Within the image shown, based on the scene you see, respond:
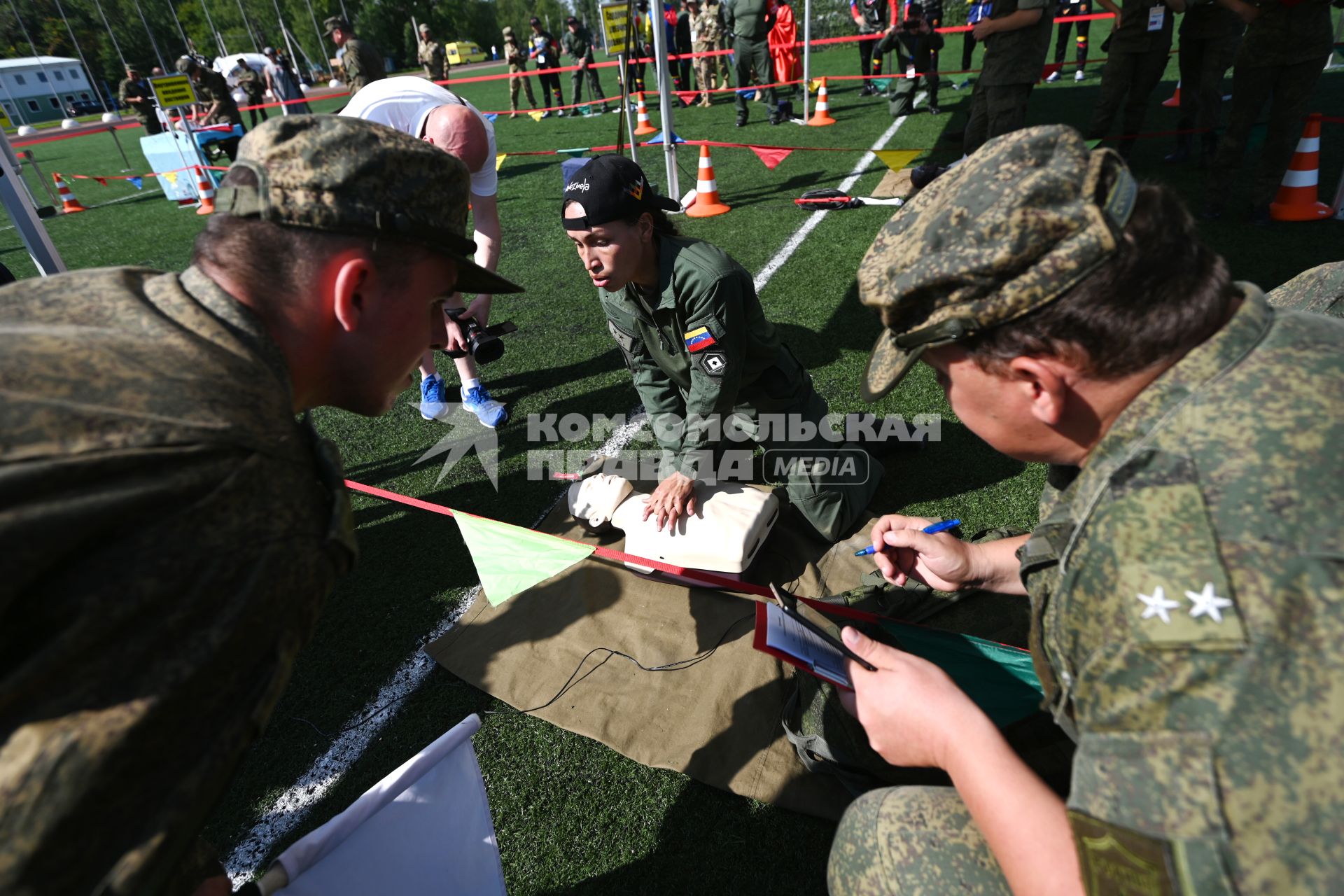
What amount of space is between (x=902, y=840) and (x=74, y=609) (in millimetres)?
1542

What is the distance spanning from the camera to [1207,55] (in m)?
7.08

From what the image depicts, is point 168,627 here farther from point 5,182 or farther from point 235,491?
point 5,182

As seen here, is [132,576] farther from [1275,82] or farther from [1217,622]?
[1275,82]

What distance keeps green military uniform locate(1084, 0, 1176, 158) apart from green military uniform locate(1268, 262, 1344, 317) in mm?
5969

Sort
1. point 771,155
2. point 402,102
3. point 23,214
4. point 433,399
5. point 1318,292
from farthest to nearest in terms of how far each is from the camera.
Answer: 1. point 771,155
2. point 433,399
3. point 23,214
4. point 402,102
5. point 1318,292

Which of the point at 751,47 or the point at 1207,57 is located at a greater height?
the point at 751,47

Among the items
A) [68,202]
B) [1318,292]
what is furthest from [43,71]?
[1318,292]

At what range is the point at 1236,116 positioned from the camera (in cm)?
562

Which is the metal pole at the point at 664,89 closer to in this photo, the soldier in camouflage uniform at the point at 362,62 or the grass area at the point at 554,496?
the grass area at the point at 554,496

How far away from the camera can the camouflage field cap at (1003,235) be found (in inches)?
45.9

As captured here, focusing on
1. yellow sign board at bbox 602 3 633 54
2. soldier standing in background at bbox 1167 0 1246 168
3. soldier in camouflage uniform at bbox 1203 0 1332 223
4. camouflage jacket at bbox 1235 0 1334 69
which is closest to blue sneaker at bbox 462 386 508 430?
yellow sign board at bbox 602 3 633 54

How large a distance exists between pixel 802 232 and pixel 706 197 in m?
1.57

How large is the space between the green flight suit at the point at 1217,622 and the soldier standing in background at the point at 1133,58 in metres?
7.63

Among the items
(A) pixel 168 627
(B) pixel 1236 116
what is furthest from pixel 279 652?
(B) pixel 1236 116
